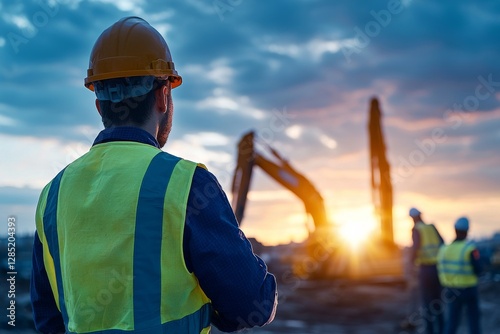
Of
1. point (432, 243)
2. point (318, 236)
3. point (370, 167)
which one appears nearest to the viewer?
point (432, 243)

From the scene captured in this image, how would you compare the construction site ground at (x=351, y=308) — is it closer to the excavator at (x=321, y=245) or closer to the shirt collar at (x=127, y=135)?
the excavator at (x=321, y=245)

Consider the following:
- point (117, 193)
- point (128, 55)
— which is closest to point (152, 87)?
point (128, 55)

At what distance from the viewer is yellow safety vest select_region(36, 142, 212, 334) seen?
5.88ft

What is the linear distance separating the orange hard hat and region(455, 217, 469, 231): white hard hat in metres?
8.29

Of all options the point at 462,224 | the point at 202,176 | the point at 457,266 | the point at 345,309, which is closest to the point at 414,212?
the point at 462,224

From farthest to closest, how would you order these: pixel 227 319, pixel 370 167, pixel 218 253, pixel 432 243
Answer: pixel 370 167 < pixel 432 243 < pixel 227 319 < pixel 218 253

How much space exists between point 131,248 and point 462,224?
860cm

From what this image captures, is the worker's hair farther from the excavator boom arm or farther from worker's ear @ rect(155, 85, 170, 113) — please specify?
the excavator boom arm

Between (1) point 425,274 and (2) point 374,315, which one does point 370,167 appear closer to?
(2) point 374,315

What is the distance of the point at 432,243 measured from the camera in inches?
434

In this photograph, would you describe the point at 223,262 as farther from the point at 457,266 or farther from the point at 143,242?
the point at 457,266

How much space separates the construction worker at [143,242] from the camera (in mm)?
1801

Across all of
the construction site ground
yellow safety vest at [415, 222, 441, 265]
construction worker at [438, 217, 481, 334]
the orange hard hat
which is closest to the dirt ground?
the construction site ground

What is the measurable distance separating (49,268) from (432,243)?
9.68m
